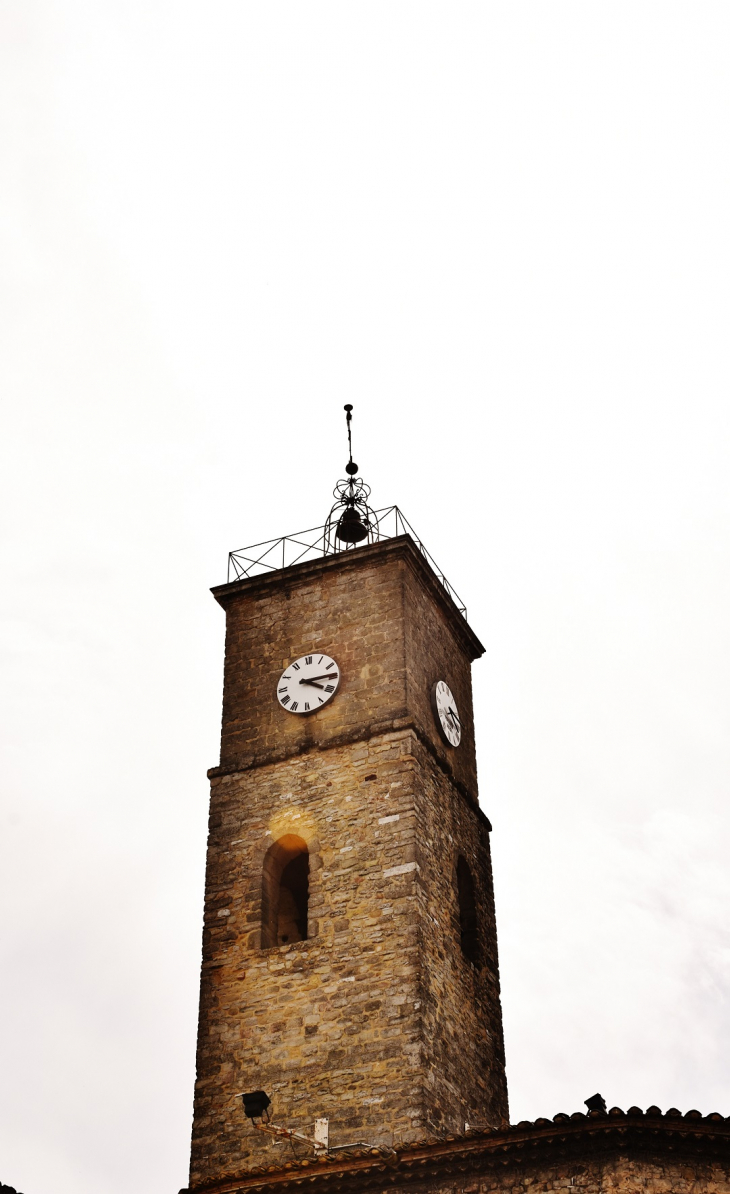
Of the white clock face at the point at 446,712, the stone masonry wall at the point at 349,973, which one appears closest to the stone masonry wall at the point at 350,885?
the stone masonry wall at the point at 349,973

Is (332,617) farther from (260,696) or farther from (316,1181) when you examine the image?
(316,1181)

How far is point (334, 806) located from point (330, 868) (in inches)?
35.8

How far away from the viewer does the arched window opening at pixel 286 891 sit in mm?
20531

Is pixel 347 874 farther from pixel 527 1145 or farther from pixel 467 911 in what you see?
pixel 527 1145

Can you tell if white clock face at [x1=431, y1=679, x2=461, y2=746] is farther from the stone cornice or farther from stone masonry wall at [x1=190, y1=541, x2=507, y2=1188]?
the stone cornice

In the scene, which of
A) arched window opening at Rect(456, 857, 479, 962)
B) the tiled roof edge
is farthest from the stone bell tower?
the tiled roof edge

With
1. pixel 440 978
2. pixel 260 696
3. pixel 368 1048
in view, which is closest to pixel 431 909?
pixel 440 978

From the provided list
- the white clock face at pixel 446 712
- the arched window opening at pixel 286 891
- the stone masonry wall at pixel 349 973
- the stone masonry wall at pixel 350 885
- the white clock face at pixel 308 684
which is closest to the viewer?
the stone masonry wall at pixel 349 973

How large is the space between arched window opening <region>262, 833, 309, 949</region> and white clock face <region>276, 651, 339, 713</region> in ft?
6.76

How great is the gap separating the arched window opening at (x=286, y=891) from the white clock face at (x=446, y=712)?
9.36 ft

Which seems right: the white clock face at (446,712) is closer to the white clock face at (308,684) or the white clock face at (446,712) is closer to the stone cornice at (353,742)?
the stone cornice at (353,742)

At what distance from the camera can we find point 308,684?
21984mm

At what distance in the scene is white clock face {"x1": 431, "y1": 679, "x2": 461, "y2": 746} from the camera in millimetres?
22094

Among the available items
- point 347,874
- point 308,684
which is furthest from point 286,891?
point 308,684
